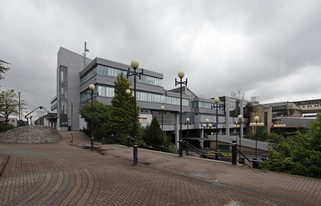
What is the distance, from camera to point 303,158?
288 inches

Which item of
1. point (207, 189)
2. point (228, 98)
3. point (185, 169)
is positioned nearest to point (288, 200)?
point (207, 189)

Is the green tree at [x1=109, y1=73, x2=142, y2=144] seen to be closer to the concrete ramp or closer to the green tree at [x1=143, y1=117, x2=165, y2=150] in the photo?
the green tree at [x1=143, y1=117, x2=165, y2=150]

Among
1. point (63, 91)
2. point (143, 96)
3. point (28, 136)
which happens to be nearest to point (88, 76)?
point (63, 91)

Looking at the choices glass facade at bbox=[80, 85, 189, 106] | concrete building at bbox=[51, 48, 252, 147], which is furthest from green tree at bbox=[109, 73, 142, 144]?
glass facade at bbox=[80, 85, 189, 106]

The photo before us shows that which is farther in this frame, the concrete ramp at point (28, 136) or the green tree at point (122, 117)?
the concrete ramp at point (28, 136)

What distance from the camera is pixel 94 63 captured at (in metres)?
32.2

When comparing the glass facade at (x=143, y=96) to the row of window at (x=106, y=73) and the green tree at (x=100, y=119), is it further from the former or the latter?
the green tree at (x=100, y=119)

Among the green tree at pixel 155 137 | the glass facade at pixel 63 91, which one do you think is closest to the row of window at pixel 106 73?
the glass facade at pixel 63 91

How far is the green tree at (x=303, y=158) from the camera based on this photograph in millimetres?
6703

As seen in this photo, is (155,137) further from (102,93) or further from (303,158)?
(102,93)

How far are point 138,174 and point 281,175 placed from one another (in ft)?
19.4

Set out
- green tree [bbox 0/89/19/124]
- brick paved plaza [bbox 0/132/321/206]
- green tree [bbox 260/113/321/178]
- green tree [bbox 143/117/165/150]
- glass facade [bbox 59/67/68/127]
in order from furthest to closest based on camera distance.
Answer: glass facade [bbox 59/67/68/127], green tree [bbox 0/89/19/124], green tree [bbox 143/117/165/150], green tree [bbox 260/113/321/178], brick paved plaza [bbox 0/132/321/206]

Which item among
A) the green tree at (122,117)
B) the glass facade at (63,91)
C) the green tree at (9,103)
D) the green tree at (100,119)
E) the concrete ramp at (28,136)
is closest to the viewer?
the green tree at (122,117)

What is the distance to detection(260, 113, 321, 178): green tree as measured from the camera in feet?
22.0
